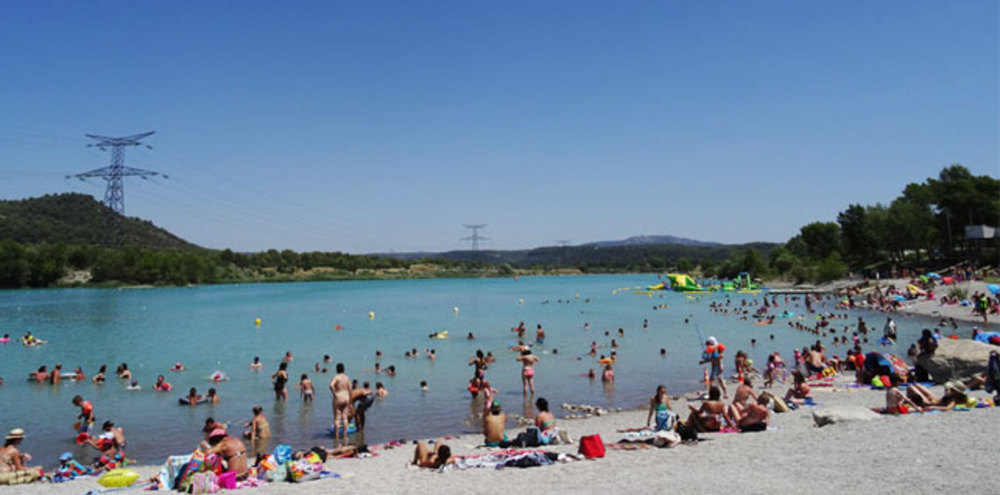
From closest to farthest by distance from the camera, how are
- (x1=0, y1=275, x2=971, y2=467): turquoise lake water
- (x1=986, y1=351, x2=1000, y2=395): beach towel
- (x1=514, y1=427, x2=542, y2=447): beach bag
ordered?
(x1=514, y1=427, x2=542, y2=447): beach bag < (x1=986, y1=351, x2=1000, y2=395): beach towel < (x1=0, y1=275, x2=971, y2=467): turquoise lake water

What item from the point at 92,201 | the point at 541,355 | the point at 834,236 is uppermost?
the point at 92,201

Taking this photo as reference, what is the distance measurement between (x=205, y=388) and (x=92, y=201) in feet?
531

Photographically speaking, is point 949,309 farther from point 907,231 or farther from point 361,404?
point 361,404

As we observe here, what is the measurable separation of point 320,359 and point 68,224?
14370 centimetres

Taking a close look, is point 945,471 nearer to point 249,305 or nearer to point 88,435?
point 88,435

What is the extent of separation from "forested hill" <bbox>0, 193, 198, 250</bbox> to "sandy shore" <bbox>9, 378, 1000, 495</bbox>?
135 meters

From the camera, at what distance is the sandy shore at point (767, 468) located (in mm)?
8039

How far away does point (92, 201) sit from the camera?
153750mm

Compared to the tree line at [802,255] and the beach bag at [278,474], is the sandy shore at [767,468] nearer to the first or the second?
the beach bag at [278,474]

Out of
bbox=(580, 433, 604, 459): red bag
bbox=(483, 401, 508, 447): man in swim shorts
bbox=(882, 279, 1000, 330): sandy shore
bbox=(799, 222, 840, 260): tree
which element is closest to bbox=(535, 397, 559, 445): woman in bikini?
bbox=(483, 401, 508, 447): man in swim shorts

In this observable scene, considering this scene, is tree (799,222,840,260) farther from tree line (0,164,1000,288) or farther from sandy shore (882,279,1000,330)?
sandy shore (882,279,1000,330)

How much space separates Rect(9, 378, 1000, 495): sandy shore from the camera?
316 inches

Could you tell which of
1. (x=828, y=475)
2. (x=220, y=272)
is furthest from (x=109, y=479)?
(x=220, y=272)

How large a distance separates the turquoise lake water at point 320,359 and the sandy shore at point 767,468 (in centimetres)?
487
